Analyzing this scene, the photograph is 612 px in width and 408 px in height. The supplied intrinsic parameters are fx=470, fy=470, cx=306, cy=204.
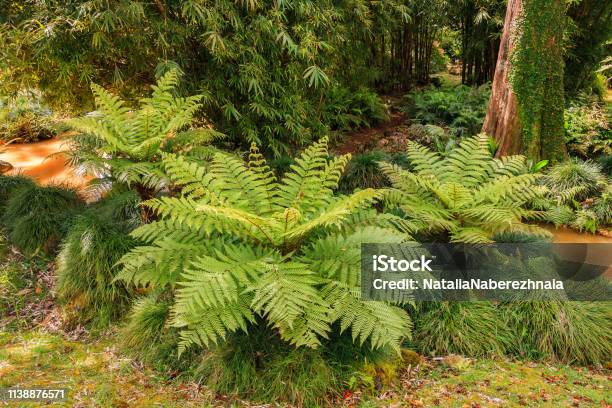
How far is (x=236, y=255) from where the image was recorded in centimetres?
256

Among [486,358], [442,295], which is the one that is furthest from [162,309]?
[486,358]

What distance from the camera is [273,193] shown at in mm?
3012

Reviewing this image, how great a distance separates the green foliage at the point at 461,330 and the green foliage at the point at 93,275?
2.18 m

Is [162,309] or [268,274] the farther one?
[162,309]

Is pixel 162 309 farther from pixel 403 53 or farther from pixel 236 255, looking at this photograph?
pixel 403 53

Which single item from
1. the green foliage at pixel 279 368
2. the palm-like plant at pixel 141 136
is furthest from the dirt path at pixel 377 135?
the green foliage at pixel 279 368

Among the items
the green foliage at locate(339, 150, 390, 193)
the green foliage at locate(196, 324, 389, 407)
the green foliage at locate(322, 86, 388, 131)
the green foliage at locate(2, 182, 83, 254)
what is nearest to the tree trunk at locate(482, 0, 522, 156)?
the green foliage at locate(339, 150, 390, 193)

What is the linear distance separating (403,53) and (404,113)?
1.45 m

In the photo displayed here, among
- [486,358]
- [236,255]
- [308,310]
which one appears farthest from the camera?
[486,358]

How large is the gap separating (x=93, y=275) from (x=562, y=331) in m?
3.31

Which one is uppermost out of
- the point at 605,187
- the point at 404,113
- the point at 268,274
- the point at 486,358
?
the point at 404,113

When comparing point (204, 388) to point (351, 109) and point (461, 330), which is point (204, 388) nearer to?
point (461, 330)

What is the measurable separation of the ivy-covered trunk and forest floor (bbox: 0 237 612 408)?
8.74ft

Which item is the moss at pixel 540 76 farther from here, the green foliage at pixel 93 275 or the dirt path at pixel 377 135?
the green foliage at pixel 93 275
